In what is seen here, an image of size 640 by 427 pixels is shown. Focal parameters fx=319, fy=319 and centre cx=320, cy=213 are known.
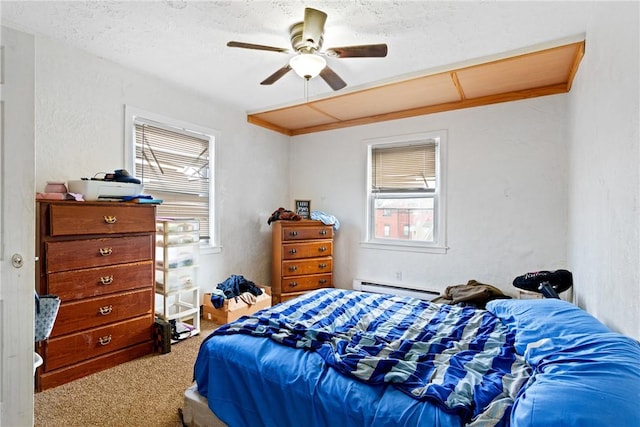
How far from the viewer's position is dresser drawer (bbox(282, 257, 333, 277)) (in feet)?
13.2

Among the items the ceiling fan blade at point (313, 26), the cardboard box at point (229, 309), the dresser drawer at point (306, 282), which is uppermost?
the ceiling fan blade at point (313, 26)

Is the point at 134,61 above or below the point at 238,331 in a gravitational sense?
above

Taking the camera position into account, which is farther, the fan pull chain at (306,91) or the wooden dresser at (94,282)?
the fan pull chain at (306,91)

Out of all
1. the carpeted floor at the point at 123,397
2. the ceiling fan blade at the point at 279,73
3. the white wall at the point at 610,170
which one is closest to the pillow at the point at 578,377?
the white wall at the point at 610,170

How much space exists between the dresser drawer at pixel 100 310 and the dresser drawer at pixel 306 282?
1.68 m

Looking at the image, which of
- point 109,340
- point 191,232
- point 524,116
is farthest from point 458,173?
point 109,340

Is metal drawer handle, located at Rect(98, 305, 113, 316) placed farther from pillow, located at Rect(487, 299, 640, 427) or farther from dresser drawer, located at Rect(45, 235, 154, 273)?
pillow, located at Rect(487, 299, 640, 427)

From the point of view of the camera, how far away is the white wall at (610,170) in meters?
1.38

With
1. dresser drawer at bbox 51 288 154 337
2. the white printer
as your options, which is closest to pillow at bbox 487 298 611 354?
dresser drawer at bbox 51 288 154 337

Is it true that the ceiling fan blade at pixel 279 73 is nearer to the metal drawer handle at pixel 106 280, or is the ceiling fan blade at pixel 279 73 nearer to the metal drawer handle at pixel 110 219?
the metal drawer handle at pixel 110 219

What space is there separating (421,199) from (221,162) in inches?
99.8

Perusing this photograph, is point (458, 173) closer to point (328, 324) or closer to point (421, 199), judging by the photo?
point (421, 199)

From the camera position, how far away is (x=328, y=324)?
1901mm

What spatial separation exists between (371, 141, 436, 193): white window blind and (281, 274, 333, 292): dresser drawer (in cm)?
138
